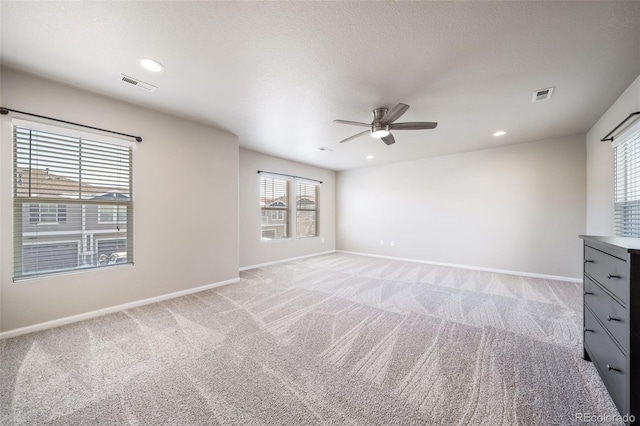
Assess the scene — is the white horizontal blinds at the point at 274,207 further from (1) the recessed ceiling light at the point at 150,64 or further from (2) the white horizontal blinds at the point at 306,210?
(1) the recessed ceiling light at the point at 150,64

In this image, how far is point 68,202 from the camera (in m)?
2.60

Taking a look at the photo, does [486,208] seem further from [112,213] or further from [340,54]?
[112,213]

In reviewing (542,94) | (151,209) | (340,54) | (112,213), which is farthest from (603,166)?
(112,213)

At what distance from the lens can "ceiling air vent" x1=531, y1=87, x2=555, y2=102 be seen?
2.54 m

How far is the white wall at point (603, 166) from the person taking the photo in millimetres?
2562

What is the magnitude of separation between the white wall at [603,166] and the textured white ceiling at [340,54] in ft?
0.53

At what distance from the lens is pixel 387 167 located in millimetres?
6289

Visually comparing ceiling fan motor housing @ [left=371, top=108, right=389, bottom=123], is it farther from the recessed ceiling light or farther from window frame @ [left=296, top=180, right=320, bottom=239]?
window frame @ [left=296, top=180, right=320, bottom=239]

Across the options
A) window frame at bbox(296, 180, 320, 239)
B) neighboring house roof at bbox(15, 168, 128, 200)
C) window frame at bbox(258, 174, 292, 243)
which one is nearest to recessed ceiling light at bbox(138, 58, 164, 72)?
neighboring house roof at bbox(15, 168, 128, 200)

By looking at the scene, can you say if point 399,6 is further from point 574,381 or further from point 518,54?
point 574,381

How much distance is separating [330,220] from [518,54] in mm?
5629

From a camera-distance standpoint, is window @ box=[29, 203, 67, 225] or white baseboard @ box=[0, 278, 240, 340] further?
window @ box=[29, 203, 67, 225]

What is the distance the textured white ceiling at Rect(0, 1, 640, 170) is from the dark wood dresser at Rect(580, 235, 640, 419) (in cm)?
159

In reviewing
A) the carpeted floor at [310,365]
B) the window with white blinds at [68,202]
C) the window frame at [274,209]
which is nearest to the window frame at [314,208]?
the window frame at [274,209]
